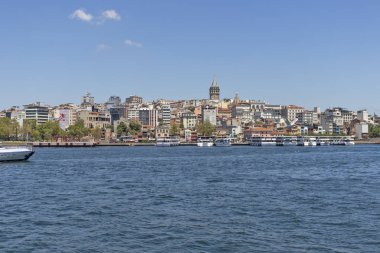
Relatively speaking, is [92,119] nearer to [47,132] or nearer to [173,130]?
[173,130]

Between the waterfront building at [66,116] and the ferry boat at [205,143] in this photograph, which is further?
the waterfront building at [66,116]

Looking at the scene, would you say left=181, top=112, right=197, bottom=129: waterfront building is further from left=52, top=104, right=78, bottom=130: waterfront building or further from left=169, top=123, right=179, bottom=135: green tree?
left=52, top=104, right=78, bottom=130: waterfront building

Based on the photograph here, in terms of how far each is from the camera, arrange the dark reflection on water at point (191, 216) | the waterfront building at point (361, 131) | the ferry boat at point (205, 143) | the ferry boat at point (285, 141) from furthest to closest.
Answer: the waterfront building at point (361, 131) → the ferry boat at point (285, 141) → the ferry boat at point (205, 143) → the dark reflection on water at point (191, 216)

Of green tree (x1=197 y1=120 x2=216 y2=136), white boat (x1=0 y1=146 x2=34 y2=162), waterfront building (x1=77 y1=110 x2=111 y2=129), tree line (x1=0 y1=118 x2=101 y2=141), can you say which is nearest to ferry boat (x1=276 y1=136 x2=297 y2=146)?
Result: green tree (x1=197 y1=120 x2=216 y2=136)

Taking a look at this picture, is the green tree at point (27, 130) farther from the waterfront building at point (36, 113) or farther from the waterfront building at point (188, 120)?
the waterfront building at point (188, 120)

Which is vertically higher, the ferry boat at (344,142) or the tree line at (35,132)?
the tree line at (35,132)

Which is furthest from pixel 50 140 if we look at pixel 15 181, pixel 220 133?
pixel 15 181

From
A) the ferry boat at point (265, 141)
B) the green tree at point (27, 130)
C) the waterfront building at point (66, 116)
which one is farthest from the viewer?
the waterfront building at point (66, 116)

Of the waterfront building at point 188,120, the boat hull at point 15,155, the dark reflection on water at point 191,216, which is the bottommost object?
the dark reflection on water at point 191,216

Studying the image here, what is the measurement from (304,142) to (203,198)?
12577 centimetres

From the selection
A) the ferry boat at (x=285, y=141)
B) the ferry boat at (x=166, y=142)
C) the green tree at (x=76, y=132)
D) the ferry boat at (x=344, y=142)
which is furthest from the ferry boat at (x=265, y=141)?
the green tree at (x=76, y=132)

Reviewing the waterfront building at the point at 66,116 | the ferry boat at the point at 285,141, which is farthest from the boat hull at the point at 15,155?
the waterfront building at the point at 66,116

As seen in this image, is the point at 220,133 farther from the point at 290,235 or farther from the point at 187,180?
the point at 290,235

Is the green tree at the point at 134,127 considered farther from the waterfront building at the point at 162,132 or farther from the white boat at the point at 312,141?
the white boat at the point at 312,141
